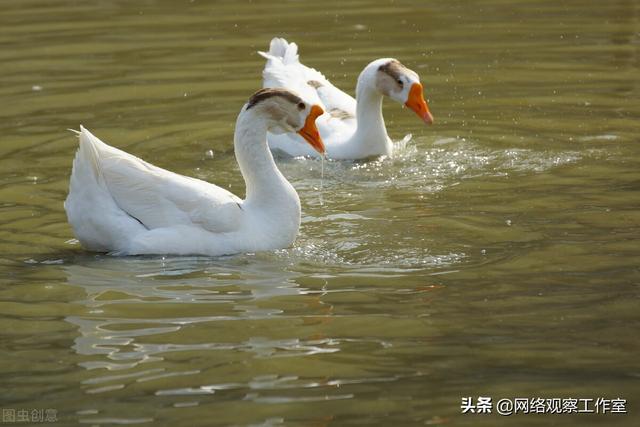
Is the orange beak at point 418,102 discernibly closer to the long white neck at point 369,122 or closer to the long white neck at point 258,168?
the long white neck at point 369,122

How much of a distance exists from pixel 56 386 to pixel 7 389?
9.1 inches

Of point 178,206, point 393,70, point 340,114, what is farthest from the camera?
point 340,114

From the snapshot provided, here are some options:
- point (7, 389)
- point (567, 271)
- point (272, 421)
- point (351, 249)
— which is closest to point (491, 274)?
point (567, 271)

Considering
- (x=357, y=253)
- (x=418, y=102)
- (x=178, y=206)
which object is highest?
(x=418, y=102)

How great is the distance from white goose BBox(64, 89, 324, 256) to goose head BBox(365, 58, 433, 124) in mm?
2648

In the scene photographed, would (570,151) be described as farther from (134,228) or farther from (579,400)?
(579,400)

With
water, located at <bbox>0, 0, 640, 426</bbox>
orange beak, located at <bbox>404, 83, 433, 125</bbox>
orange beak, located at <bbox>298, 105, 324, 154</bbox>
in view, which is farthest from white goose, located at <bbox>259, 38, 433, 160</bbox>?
orange beak, located at <bbox>298, 105, 324, 154</bbox>

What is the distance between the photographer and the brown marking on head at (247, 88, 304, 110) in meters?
7.94

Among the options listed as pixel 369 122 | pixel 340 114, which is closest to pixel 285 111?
pixel 369 122

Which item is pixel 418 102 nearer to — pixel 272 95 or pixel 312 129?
pixel 312 129

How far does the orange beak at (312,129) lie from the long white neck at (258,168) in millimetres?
332

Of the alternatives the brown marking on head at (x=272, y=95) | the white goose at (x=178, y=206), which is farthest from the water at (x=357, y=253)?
the brown marking on head at (x=272, y=95)

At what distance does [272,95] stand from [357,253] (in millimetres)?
1212

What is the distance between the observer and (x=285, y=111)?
318 inches
